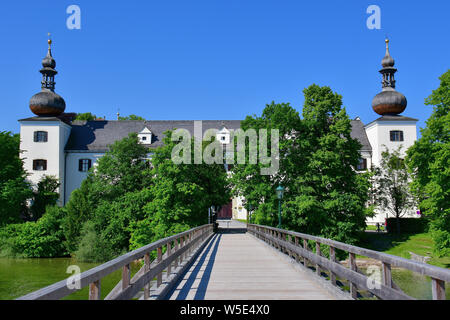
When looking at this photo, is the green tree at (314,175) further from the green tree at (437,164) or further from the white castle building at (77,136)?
Answer: the white castle building at (77,136)

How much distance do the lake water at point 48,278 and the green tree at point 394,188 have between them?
11.3m

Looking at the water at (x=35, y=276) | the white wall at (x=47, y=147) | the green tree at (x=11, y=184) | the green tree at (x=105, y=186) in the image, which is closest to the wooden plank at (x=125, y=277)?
the water at (x=35, y=276)

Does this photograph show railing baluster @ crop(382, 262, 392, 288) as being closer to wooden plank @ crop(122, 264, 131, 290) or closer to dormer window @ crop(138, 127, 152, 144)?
wooden plank @ crop(122, 264, 131, 290)

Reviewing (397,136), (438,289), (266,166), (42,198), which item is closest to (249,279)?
(438,289)

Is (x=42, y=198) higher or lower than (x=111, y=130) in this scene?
lower

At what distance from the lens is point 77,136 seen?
56906 millimetres

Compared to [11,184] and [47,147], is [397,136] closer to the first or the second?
[47,147]

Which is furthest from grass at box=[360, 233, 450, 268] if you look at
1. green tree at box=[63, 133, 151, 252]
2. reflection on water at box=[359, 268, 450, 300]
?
green tree at box=[63, 133, 151, 252]

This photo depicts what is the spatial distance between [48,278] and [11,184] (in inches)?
707

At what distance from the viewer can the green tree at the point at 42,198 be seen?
48969 millimetres

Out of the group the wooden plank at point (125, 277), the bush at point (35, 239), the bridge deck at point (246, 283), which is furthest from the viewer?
the bush at point (35, 239)

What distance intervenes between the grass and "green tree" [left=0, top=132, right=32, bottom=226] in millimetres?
37320
